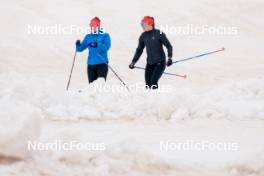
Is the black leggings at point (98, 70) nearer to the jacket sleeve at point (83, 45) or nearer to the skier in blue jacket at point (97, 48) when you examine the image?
the skier in blue jacket at point (97, 48)

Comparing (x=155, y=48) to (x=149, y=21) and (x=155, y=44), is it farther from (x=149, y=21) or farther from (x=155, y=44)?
(x=149, y=21)

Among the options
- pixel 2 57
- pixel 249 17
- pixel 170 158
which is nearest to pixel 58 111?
pixel 170 158

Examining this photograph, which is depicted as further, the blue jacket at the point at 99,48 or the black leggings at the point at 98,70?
the black leggings at the point at 98,70

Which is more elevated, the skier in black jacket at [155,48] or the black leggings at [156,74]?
the skier in black jacket at [155,48]

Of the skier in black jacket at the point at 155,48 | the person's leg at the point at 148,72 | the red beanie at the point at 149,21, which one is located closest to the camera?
the red beanie at the point at 149,21

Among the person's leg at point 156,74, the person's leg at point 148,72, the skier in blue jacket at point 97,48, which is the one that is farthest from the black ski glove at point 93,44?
the person's leg at point 156,74

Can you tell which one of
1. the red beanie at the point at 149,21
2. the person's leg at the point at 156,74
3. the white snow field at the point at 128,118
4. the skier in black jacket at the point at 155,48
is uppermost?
the red beanie at the point at 149,21

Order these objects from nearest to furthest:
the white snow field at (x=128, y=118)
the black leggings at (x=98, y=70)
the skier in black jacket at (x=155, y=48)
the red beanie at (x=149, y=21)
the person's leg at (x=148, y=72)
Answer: the white snow field at (x=128, y=118) → the red beanie at (x=149, y=21) → the skier in black jacket at (x=155, y=48) → the person's leg at (x=148, y=72) → the black leggings at (x=98, y=70)

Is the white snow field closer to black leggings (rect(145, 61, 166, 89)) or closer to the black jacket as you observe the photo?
black leggings (rect(145, 61, 166, 89))

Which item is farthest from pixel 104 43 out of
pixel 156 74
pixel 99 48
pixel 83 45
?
pixel 156 74

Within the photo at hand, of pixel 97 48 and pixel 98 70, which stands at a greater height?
pixel 97 48

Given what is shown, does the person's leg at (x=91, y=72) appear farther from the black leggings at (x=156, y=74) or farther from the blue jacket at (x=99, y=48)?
the black leggings at (x=156, y=74)

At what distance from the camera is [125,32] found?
72.9 ft

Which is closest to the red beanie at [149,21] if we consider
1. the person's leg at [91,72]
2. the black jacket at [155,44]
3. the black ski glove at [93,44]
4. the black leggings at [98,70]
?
the black jacket at [155,44]
